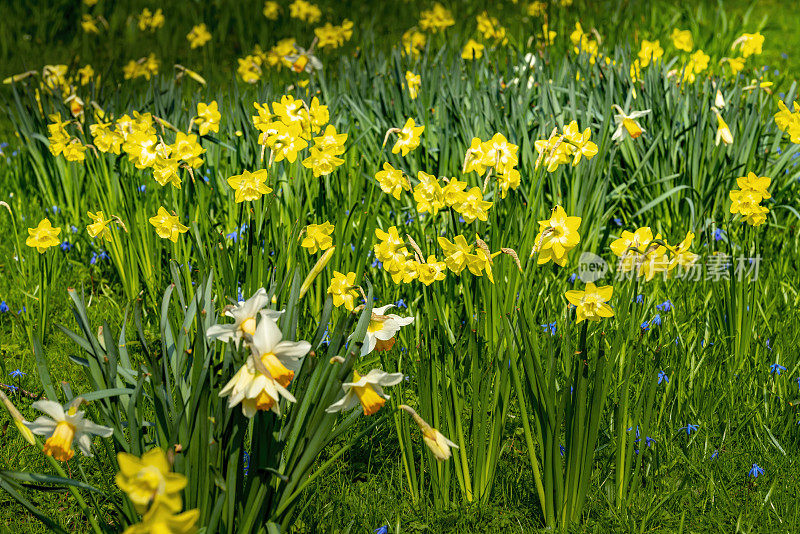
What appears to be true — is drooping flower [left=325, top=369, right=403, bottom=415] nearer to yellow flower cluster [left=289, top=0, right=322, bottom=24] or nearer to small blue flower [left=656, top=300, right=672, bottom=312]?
small blue flower [left=656, top=300, right=672, bottom=312]

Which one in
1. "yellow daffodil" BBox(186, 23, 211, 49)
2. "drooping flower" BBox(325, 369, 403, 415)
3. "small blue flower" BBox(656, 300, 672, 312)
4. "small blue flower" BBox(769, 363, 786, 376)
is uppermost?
"yellow daffodil" BBox(186, 23, 211, 49)

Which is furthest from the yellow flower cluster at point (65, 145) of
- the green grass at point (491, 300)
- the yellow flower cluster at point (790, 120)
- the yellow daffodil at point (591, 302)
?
the yellow flower cluster at point (790, 120)

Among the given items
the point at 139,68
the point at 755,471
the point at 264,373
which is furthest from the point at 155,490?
the point at 139,68

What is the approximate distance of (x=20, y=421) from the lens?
1492 mm

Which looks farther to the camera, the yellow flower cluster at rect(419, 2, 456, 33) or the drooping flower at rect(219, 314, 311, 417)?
the yellow flower cluster at rect(419, 2, 456, 33)

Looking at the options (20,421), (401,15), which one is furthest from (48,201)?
(401,15)

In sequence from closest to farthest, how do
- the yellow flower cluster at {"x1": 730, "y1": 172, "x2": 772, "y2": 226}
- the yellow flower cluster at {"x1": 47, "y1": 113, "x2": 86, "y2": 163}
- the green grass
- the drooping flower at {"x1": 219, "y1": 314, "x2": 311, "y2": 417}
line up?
the drooping flower at {"x1": 219, "y1": 314, "x2": 311, "y2": 417}, the green grass, the yellow flower cluster at {"x1": 730, "y1": 172, "x2": 772, "y2": 226}, the yellow flower cluster at {"x1": 47, "y1": 113, "x2": 86, "y2": 163}

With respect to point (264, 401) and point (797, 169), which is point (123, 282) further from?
point (797, 169)

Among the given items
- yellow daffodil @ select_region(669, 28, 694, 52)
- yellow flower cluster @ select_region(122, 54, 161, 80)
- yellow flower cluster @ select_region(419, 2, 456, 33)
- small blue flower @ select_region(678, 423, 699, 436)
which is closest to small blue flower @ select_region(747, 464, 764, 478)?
small blue flower @ select_region(678, 423, 699, 436)

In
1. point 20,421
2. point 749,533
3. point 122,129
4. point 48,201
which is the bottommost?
point 749,533

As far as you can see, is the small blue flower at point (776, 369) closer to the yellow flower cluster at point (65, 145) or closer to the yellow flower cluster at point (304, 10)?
the yellow flower cluster at point (65, 145)

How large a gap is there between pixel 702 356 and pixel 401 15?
17.2ft

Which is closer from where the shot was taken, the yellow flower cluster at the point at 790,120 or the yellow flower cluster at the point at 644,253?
the yellow flower cluster at the point at 644,253

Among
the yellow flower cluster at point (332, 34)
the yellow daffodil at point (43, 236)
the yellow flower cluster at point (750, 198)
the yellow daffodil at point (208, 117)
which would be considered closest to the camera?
the yellow flower cluster at point (750, 198)
